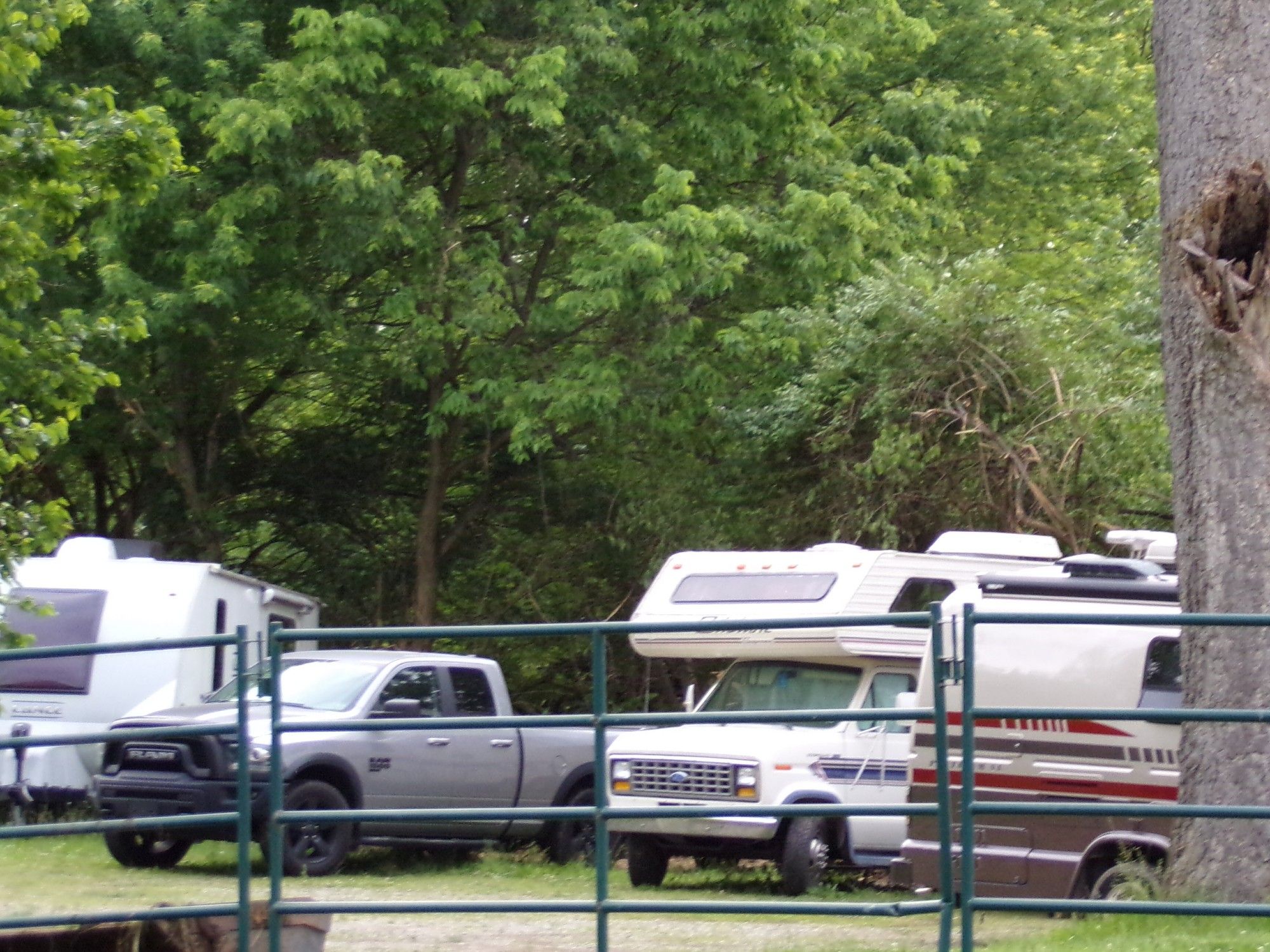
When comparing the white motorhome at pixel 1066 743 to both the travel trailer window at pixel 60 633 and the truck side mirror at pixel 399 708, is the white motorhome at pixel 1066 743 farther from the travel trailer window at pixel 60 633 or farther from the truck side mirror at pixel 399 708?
the travel trailer window at pixel 60 633

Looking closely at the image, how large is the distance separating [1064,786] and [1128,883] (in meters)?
1.46

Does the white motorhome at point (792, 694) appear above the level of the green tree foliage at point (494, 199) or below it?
below

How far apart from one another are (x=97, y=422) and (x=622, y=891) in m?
14.5

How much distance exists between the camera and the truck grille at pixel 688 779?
39.6 feet

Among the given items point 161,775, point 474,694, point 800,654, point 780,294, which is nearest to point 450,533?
point 780,294

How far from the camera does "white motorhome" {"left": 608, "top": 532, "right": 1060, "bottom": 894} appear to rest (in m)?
11.6

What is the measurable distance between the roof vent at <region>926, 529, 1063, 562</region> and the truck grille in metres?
2.77

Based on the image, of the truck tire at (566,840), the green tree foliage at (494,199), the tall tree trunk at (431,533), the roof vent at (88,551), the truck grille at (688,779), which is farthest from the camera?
the tall tree trunk at (431,533)

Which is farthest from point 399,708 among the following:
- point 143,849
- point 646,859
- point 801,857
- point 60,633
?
point 60,633

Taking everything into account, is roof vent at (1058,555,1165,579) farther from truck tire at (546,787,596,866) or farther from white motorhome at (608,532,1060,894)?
truck tire at (546,787,596,866)

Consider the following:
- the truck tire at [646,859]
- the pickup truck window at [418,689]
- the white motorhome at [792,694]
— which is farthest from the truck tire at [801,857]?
the pickup truck window at [418,689]

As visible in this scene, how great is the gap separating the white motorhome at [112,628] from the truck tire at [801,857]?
5.30 meters

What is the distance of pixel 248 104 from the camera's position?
54.9 feet

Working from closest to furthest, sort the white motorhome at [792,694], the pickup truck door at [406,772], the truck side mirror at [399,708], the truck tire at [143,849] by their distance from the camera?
the truck tire at [143,849], the truck side mirror at [399,708], the white motorhome at [792,694], the pickup truck door at [406,772]
